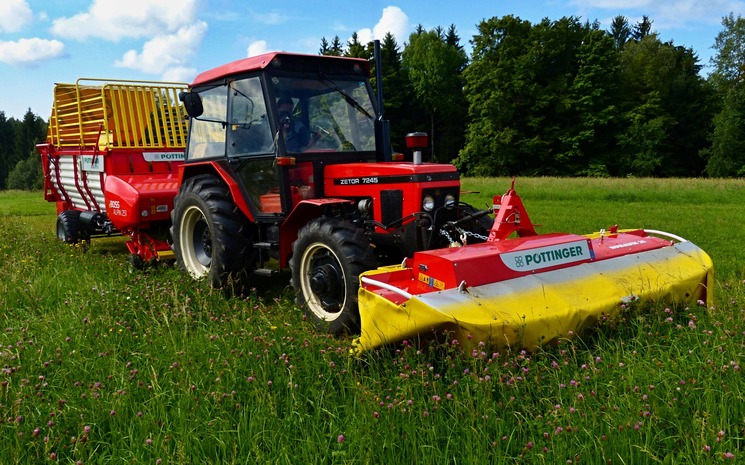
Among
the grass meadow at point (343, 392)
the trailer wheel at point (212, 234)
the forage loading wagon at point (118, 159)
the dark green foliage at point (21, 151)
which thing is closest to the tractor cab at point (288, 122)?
the trailer wheel at point (212, 234)

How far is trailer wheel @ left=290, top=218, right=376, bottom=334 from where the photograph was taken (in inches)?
168

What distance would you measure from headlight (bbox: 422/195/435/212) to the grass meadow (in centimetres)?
136

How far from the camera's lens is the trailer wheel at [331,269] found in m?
4.26

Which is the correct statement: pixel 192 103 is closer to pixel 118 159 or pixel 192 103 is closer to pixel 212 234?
pixel 212 234

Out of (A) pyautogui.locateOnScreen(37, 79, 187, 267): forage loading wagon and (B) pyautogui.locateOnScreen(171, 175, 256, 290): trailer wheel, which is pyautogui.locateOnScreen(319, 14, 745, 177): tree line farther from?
(B) pyautogui.locateOnScreen(171, 175, 256, 290): trailer wheel

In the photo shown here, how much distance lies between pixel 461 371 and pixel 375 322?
23.5 inches

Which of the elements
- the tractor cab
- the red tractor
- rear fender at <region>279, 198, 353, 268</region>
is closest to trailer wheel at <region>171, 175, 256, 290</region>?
the red tractor

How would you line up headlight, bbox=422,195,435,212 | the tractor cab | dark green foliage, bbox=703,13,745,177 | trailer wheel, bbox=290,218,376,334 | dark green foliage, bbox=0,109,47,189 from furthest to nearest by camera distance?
1. dark green foliage, bbox=0,109,47,189
2. dark green foliage, bbox=703,13,745,177
3. the tractor cab
4. headlight, bbox=422,195,435,212
5. trailer wheel, bbox=290,218,376,334

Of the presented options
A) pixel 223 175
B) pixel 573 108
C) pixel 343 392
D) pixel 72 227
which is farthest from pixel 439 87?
pixel 343 392

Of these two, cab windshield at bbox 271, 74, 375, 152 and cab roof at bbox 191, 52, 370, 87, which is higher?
cab roof at bbox 191, 52, 370, 87

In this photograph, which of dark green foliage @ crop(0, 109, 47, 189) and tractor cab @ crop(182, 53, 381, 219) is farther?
dark green foliage @ crop(0, 109, 47, 189)

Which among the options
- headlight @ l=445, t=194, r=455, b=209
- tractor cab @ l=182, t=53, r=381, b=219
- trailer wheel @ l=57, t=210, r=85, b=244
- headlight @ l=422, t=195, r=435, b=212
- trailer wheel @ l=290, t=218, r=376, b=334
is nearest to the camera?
trailer wheel @ l=290, t=218, r=376, b=334

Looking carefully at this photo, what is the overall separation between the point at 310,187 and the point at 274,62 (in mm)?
1156

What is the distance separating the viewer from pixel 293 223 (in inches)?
207
